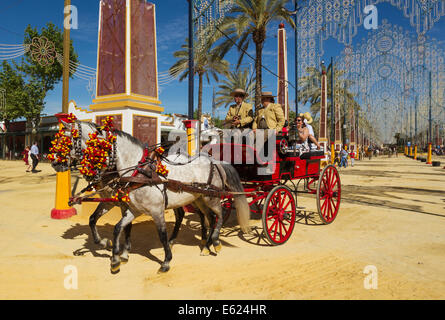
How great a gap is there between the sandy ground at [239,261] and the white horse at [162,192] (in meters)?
0.44

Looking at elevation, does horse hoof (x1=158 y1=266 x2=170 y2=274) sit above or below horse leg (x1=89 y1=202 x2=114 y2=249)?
below

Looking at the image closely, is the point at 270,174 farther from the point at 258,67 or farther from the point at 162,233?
the point at 258,67

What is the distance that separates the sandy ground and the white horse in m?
0.44

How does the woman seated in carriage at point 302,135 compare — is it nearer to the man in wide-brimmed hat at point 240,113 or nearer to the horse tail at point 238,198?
the man in wide-brimmed hat at point 240,113

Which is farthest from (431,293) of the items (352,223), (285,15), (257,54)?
(285,15)

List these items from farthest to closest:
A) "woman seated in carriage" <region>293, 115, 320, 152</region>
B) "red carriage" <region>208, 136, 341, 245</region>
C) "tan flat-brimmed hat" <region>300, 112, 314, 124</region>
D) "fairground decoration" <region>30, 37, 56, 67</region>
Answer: "fairground decoration" <region>30, 37, 56, 67</region>, "tan flat-brimmed hat" <region>300, 112, 314, 124</region>, "woman seated in carriage" <region>293, 115, 320, 152</region>, "red carriage" <region>208, 136, 341, 245</region>

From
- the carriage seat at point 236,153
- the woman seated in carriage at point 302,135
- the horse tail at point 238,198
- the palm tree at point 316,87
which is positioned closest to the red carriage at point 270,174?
the carriage seat at point 236,153

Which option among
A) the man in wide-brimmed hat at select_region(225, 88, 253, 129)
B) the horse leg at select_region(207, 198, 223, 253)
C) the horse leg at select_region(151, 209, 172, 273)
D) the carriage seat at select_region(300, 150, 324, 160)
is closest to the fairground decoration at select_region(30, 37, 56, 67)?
the man in wide-brimmed hat at select_region(225, 88, 253, 129)

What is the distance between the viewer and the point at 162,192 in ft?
14.1

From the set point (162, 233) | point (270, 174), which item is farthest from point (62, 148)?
point (270, 174)

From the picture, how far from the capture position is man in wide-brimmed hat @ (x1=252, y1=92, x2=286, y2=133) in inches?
230

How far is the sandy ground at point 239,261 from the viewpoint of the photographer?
12.0ft

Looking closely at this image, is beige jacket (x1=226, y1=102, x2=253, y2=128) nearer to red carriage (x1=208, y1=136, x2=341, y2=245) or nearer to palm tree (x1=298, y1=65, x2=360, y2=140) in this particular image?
red carriage (x1=208, y1=136, x2=341, y2=245)

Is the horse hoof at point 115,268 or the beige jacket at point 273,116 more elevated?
the beige jacket at point 273,116
